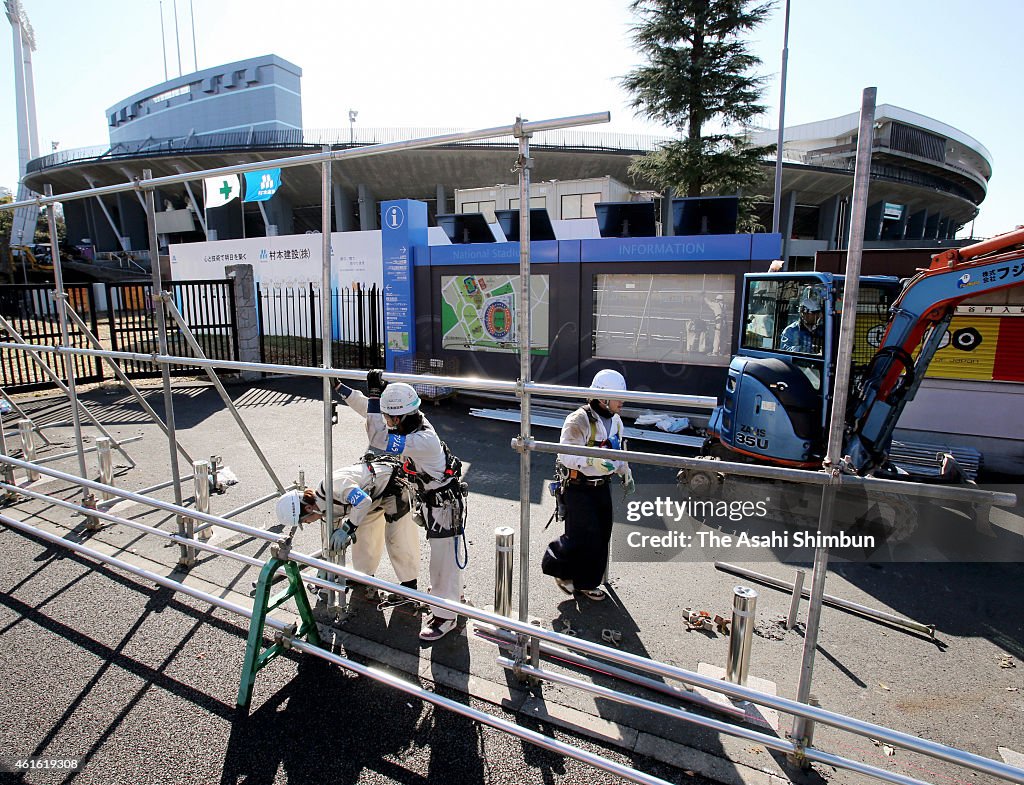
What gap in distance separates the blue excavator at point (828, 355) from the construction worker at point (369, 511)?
3.93 m

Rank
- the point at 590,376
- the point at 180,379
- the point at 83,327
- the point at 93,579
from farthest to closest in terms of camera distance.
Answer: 1. the point at 180,379
2. the point at 590,376
3. the point at 83,327
4. the point at 93,579

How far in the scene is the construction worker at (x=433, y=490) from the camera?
4.02m

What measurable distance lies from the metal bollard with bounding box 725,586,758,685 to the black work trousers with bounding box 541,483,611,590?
129cm

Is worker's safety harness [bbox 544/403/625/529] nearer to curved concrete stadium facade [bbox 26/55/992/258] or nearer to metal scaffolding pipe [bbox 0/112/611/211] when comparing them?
metal scaffolding pipe [bbox 0/112/611/211]

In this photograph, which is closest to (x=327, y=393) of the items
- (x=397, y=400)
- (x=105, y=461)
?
(x=397, y=400)

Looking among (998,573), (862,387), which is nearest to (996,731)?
(998,573)

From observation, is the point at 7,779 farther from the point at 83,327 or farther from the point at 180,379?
the point at 180,379

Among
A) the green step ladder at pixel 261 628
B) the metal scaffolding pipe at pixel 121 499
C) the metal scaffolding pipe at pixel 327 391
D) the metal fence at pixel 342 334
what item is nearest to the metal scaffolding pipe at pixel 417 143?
the metal scaffolding pipe at pixel 327 391

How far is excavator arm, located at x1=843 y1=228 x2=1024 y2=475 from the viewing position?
16.6 ft

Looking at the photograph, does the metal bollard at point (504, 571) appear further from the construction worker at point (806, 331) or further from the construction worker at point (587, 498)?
the construction worker at point (806, 331)

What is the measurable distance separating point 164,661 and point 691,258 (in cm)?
966

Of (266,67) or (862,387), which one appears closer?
(862,387)

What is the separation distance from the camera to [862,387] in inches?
234

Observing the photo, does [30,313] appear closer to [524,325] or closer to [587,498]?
[587,498]
